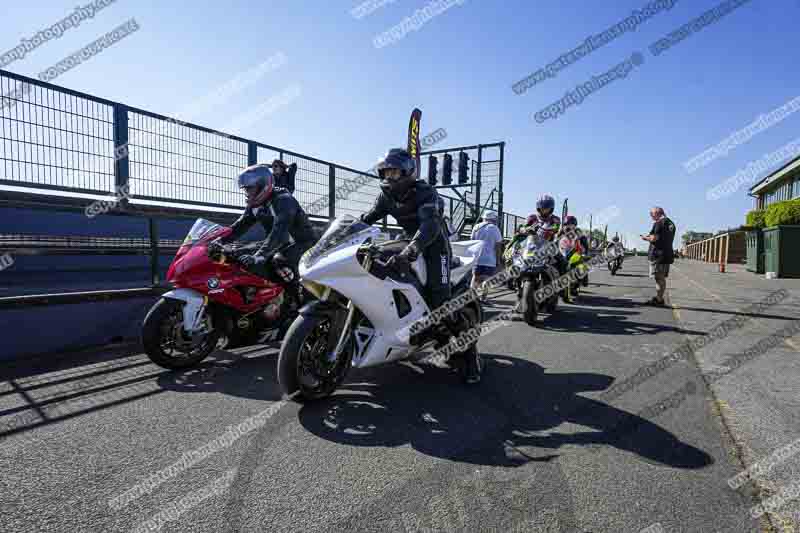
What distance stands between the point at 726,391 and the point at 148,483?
4.14 metres

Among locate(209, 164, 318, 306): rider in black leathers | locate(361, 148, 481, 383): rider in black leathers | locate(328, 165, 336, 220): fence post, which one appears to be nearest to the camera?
locate(361, 148, 481, 383): rider in black leathers

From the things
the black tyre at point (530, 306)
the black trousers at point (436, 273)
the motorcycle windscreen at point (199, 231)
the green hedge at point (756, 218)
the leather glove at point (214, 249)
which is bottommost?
the black tyre at point (530, 306)

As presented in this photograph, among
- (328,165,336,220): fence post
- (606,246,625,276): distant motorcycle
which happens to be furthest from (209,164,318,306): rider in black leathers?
(606,246,625,276): distant motorcycle

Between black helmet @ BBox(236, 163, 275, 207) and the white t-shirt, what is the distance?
174 inches

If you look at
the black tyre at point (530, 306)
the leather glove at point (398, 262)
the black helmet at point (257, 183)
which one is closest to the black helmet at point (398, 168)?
the leather glove at point (398, 262)

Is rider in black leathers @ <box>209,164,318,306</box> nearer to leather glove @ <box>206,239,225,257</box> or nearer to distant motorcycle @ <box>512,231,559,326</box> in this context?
leather glove @ <box>206,239,225,257</box>

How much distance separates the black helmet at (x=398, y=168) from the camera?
3.79 m

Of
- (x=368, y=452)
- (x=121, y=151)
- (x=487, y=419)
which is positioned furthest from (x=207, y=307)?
(x=121, y=151)

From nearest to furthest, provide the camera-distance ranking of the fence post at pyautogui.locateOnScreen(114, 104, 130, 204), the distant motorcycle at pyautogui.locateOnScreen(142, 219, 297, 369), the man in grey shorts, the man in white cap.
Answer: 1. the distant motorcycle at pyautogui.locateOnScreen(142, 219, 297, 369)
2. the fence post at pyautogui.locateOnScreen(114, 104, 130, 204)
3. the man in white cap
4. the man in grey shorts

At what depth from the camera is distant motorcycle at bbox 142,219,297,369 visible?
4.04 m

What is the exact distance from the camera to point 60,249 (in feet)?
15.2

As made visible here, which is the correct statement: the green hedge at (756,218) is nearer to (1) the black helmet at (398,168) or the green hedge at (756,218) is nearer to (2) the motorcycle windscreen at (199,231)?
(1) the black helmet at (398,168)

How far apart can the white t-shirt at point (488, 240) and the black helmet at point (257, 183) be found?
14.5 feet

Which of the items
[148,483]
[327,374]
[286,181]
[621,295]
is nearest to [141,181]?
[286,181]
